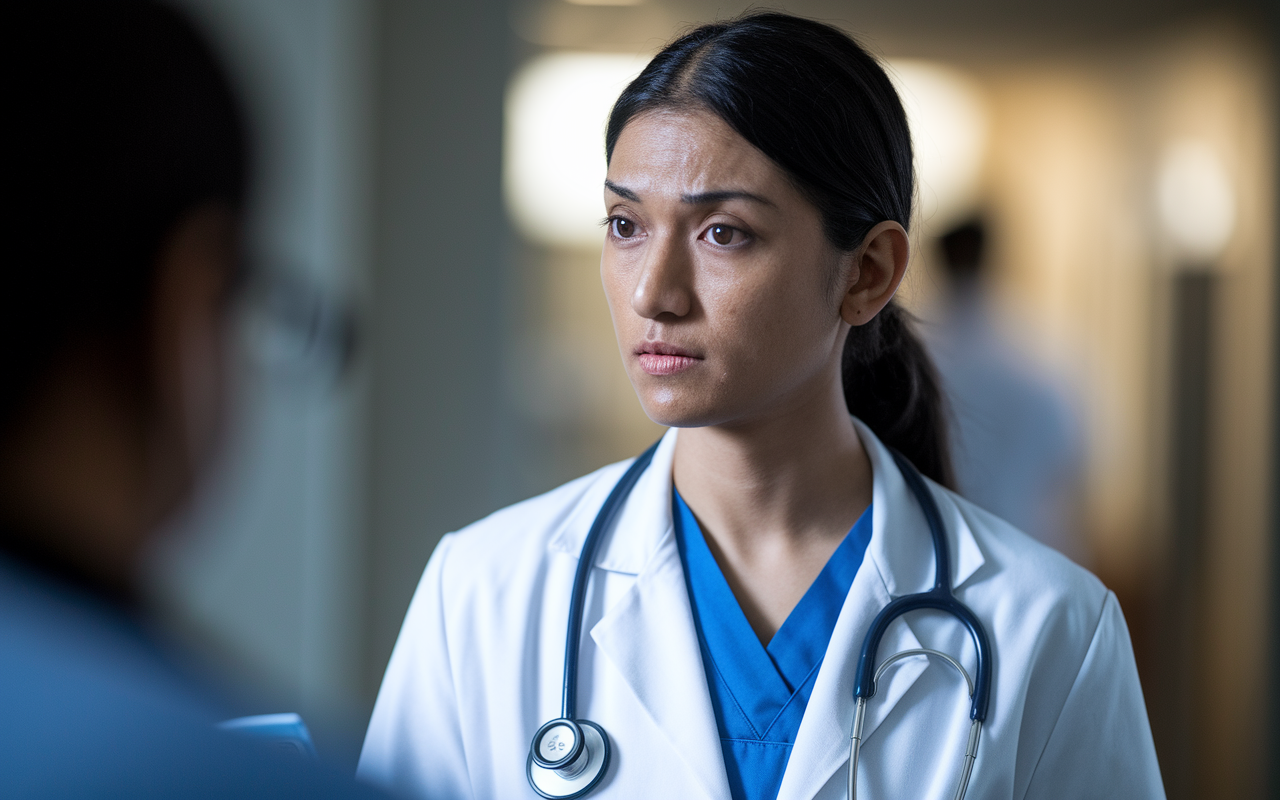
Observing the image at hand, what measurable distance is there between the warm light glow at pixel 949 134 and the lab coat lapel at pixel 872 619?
9.30ft

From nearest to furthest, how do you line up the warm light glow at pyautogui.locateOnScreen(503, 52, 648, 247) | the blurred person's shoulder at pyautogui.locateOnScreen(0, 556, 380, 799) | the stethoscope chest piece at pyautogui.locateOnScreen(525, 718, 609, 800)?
the blurred person's shoulder at pyautogui.locateOnScreen(0, 556, 380, 799) → the stethoscope chest piece at pyautogui.locateOnScreen(525, 718, 609, 800) → the warm light glow at pyautogui.locateOnScreen(503, 52, 648, 247)

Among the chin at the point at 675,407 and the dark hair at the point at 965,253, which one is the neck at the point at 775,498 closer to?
the chin at the point at 675,407

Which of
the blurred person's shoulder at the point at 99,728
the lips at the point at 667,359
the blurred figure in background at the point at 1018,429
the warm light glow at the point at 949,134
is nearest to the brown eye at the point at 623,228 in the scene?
the lips at the point at 667,359

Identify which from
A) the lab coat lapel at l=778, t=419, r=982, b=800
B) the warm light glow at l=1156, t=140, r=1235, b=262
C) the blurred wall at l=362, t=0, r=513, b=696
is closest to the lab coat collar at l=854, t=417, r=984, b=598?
the lab coat lapel at l=778, t=419, r=982, b=800

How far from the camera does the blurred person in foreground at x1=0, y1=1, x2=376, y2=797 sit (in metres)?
0.40

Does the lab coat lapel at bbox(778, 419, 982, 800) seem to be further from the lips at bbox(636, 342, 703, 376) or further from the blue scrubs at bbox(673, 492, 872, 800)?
the lips at bbox(636, 342, 703, 376)

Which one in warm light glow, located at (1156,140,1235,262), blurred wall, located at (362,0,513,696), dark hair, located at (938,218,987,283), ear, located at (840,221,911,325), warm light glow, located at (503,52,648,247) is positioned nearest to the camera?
ear, located at (840,221,911,325)

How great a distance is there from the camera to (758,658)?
3.17 ft

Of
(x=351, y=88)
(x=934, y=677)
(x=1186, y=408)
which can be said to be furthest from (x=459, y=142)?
(x=1186, y=408)

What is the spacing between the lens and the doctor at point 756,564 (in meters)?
0.90

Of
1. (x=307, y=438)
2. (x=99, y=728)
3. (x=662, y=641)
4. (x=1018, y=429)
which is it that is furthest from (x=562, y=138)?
(x=99, y=728)

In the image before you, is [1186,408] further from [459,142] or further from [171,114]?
[171,114]

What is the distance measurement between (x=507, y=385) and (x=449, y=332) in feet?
0.73

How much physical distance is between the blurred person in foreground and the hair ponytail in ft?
2.66
